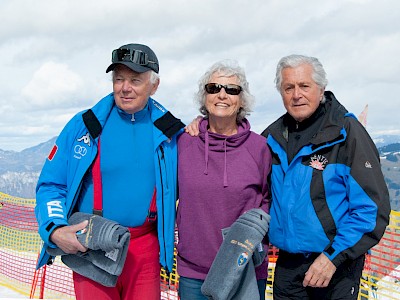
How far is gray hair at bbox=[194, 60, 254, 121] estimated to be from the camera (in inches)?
117

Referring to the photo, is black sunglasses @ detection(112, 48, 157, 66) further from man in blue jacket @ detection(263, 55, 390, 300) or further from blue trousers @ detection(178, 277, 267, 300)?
blue trousers @ detection(178, 277, 267, 300)

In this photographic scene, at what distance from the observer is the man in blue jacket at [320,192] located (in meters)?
2.55

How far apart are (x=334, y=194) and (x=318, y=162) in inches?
8.9

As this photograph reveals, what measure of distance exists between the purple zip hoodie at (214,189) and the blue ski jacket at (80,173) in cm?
10

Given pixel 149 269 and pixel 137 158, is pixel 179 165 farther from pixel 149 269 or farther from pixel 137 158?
pixel 149 269

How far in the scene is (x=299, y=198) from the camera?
2686mm

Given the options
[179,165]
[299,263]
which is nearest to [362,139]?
[299,263]

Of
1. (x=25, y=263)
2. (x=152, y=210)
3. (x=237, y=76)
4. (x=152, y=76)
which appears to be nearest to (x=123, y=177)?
(x=152, y=210)

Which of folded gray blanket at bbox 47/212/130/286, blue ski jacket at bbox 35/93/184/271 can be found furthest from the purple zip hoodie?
folded gray blanket at bbox 47/212/130/286

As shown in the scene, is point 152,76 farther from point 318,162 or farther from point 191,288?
point 191,288

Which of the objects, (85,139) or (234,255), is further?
(85,139)

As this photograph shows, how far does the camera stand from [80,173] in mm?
2732

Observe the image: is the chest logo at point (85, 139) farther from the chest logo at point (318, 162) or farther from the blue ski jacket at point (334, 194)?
the chest logo at point (318, 162)

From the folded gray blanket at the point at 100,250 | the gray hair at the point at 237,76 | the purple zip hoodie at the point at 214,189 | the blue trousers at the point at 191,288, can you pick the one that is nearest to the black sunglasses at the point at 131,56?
the gray hair at the point at 237,76
